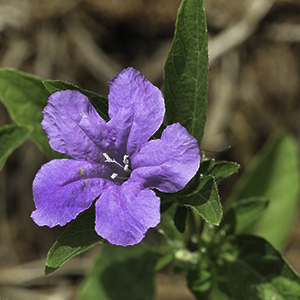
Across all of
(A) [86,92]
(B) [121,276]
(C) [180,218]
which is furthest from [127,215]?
(B) [121,276]

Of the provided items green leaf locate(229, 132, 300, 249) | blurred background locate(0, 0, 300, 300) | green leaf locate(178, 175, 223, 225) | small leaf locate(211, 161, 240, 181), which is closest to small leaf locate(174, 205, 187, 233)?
green leaf locate(178, 175, 223, 225)

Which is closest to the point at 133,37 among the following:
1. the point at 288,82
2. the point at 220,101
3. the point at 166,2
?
the point at 166,2

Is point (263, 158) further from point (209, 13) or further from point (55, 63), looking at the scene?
point (55, 63)

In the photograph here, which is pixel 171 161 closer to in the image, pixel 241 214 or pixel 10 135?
pixel 241 214

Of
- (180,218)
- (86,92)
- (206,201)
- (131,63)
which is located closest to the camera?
(206,201)

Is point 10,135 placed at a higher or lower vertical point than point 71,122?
lower
